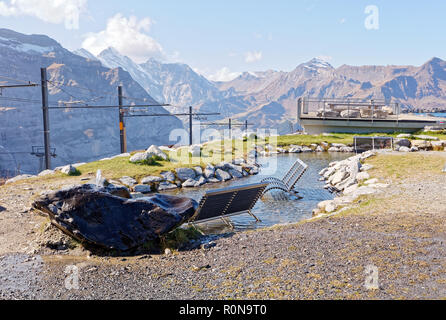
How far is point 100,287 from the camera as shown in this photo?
541 centimetres

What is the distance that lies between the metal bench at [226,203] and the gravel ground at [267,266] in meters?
1.60

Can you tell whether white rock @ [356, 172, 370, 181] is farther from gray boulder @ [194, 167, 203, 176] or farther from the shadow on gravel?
the shadow on gravel

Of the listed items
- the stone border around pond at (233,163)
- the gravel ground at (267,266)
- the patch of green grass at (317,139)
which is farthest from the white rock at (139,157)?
the patch of green grass at (317,139)

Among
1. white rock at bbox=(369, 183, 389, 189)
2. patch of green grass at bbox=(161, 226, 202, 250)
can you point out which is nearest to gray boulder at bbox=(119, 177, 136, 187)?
patch of green grass at bbox=(161, 226, 202, 250)

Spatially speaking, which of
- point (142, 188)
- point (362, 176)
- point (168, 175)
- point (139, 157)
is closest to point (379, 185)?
point (362, 176)

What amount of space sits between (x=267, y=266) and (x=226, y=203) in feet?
13.5

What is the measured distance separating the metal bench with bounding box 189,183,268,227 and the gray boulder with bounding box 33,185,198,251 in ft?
5.95

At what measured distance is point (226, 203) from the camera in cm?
996

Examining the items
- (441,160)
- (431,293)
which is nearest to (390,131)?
(441,160)

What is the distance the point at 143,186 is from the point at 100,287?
992 cm

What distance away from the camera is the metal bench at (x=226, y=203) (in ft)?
30.3

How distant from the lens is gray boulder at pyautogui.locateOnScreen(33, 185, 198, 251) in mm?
7004

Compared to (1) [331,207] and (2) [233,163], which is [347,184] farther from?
(2) [233,163]

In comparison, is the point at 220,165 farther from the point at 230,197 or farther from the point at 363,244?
the point at 363,244
